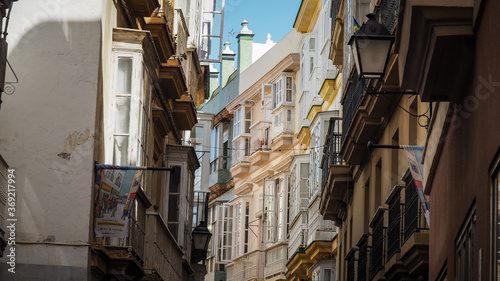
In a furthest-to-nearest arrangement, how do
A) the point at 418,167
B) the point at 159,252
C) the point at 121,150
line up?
the point at 159,252 → the point at 121,150 → the point at 418,167

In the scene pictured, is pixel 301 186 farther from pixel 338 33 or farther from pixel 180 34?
pixel 180 34

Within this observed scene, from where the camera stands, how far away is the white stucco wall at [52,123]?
14828 mm

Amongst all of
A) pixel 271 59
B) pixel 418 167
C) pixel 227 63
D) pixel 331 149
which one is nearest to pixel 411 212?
pixel 418 167

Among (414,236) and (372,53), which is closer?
(372,53)

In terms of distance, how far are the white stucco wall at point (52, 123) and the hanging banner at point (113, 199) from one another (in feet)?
1.00

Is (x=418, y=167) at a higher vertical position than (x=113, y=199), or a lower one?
lower

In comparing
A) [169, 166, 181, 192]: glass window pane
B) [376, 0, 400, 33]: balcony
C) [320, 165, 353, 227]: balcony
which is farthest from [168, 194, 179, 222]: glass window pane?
[376, 0, 400, 33]: balcony

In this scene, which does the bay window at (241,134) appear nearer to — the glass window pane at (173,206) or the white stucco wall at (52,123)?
the glass window pane at (173,206)

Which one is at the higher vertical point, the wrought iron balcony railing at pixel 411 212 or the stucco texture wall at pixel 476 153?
the wrought iron balcony railing at pixel 411 212

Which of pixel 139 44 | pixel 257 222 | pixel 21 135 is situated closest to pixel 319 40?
pixel 257 222

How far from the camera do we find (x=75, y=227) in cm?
1485

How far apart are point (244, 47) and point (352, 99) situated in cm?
2588

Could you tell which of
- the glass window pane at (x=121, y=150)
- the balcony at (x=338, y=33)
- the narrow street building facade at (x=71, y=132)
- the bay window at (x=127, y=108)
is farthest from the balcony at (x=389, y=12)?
the balcony at (x=338, y=33)

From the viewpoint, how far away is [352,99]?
2041 cm
